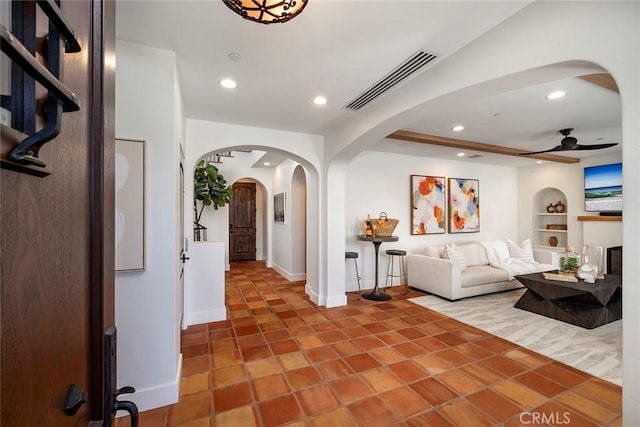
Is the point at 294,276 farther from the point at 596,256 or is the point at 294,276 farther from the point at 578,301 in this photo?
the point at 596,256

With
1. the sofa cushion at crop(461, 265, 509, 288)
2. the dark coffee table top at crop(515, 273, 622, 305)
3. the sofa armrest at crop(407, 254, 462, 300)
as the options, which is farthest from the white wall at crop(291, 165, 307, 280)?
the dark coffee table top at crop(515, 273, 622, 305)

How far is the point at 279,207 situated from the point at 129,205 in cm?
466

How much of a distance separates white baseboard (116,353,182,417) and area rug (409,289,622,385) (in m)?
3.26

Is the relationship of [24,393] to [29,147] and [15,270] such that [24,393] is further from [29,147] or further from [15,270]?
[29,147]

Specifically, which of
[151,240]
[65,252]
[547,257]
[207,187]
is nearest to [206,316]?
[151,240]

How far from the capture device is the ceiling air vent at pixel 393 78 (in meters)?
2.11

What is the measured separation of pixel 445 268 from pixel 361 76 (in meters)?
3.23

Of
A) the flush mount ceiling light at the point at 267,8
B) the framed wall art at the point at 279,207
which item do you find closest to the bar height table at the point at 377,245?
the framed wall art at the point at 279,207

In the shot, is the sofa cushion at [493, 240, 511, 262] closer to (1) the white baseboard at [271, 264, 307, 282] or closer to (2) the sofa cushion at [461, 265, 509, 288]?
(2) the sofa cushion at [461, 265, 509, 288]

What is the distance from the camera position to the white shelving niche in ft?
20.9

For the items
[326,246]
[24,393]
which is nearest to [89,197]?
[24,393]

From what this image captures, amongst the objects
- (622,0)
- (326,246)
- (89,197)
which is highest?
(622,0)

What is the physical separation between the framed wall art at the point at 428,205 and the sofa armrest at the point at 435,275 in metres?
0.81

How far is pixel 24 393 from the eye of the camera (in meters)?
0.39
